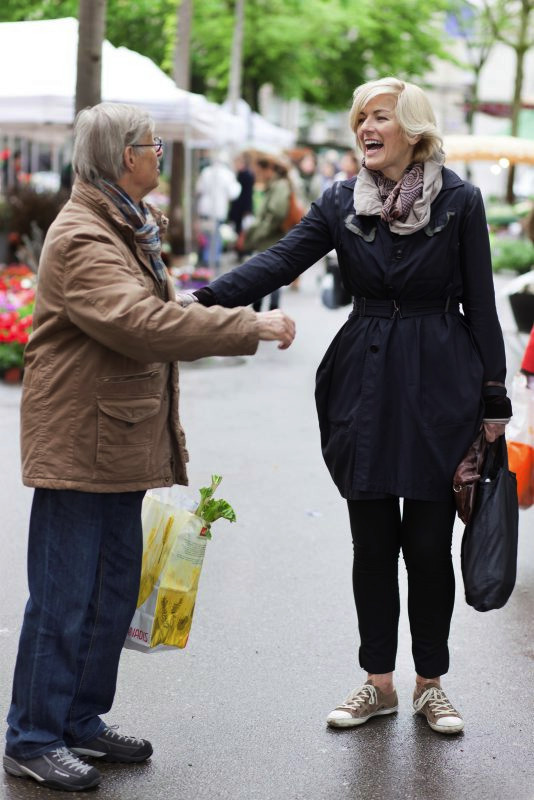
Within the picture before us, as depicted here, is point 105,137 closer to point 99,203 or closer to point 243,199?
point 99,203

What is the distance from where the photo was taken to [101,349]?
3.30 m

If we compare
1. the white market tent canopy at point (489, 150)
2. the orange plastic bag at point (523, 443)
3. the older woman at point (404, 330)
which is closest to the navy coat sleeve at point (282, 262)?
the older woman at point (404, 330)

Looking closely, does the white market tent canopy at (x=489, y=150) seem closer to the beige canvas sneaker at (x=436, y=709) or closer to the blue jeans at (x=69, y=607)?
the beige canvas sneaker at (x=436, y=709)

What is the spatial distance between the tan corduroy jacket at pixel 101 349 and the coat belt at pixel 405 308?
0.69 meters

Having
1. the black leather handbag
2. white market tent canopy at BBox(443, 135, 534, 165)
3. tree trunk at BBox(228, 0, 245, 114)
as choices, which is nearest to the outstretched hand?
the black leather handbag

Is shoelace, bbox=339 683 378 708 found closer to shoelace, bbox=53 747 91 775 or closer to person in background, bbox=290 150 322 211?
shoelace, bbox=53 747 91 775

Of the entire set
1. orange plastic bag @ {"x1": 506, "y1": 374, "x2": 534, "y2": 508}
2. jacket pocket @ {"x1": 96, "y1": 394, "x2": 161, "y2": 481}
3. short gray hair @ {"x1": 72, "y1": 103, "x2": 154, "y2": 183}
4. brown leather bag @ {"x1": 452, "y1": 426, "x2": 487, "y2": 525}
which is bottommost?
orange plastic bag @ {"x1": 506, "y1": 374, "x2": 534, "y2": 508}

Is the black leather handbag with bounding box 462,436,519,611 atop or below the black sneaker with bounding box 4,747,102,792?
atop

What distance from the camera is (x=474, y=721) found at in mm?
4074

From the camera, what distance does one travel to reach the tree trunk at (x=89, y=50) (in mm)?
10328

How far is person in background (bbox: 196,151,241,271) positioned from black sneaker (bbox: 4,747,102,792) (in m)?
15.3

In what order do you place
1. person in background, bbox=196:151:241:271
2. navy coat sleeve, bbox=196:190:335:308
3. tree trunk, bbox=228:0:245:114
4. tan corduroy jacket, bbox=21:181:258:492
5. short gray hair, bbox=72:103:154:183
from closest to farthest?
tan corduroy jacket, bbox=21:181:258:492 < short gray hair, bbox=72:103:154:183 < navy coat sleeve, bbox=196:190:335:308 < person in background, bbox=196:151:241:271 < tree trunk, bbox=228:0:245:114

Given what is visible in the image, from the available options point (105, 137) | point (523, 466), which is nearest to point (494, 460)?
point (105, 137)

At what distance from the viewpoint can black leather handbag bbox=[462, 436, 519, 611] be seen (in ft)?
12.4
